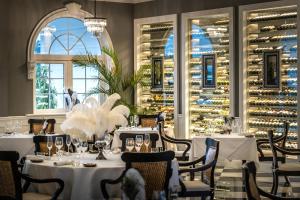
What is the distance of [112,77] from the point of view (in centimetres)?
1298

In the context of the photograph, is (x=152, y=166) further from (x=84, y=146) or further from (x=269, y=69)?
(x=269, y=69)

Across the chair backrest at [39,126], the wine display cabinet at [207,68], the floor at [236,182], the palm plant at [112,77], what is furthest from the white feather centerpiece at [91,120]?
the palm plant at [112,77]

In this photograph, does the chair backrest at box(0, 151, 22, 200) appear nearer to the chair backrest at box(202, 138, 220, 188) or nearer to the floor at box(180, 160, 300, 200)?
the chair backrest at box(202, 138, 220, 188)

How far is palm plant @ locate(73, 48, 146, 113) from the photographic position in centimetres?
1292

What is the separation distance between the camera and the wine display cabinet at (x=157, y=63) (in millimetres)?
13305

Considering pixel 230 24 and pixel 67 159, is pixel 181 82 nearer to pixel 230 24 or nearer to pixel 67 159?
pixel 230 24

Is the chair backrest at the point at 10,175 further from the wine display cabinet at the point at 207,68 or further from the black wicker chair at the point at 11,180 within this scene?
the wine display cabinet at the point at 207,68

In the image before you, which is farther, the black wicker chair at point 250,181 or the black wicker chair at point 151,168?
the black wicker chair at point 151,168

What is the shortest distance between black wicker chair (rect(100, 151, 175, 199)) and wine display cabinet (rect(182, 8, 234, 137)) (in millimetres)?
6267

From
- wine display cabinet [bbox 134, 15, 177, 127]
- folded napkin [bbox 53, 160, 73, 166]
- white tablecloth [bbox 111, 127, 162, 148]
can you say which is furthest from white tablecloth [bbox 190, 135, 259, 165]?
wine display cabinet [bbox 134, 15, 177, 127]

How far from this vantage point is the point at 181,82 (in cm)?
1302

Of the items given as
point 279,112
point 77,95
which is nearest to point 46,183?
point 279,112

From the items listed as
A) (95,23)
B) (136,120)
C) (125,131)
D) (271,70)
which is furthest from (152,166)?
(271,70)

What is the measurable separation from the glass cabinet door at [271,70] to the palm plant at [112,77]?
263 centimetres
